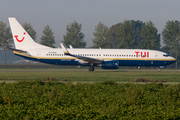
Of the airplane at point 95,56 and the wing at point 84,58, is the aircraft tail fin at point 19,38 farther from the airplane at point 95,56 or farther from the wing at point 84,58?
the wing at point 84,58

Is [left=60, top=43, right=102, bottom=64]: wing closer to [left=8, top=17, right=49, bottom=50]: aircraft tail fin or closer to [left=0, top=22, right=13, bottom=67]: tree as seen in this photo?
[left=8, top=17, right=49, bottom=50]: aircraft tail fin

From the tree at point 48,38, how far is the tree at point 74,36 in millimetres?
4895

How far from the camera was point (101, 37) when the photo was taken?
8344cm

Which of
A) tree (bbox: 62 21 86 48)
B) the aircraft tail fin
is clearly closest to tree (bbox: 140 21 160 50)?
tree (bbox: 62 21 86 48)

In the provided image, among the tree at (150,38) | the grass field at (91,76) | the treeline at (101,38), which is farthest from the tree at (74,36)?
the grass field at (91,76)

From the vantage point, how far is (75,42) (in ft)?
272

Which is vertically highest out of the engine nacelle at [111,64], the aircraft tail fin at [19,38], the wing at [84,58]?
the aircraft tail fin at [19,38]

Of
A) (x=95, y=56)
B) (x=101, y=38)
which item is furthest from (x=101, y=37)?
(x=95, y=56)

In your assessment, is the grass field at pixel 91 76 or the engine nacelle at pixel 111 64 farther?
the engine nacelle at pixel 111 64

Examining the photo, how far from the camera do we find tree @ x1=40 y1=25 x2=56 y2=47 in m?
81.6

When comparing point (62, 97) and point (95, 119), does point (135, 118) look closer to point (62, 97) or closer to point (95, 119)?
point (95, 119)

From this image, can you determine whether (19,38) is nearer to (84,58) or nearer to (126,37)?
(84,58)

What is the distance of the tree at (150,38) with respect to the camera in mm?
84044

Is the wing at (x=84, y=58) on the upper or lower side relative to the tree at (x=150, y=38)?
lower
